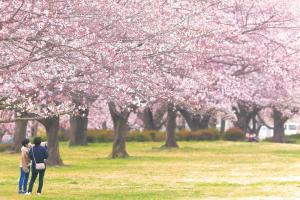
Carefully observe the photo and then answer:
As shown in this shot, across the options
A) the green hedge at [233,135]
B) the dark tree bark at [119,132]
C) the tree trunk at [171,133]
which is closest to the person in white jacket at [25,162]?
the dark tree bark at [119,132]

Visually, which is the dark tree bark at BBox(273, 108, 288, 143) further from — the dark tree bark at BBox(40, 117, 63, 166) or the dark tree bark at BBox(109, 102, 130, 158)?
the dark tree bark at BBox(40, 117, 63, 166)

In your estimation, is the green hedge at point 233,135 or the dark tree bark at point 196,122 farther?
the dark tree bark at point 196,122

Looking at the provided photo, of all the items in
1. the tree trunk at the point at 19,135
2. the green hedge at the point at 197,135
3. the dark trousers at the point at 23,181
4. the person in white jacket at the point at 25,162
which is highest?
the green hedge at the point at 197,135

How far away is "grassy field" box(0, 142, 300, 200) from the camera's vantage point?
23812 mm

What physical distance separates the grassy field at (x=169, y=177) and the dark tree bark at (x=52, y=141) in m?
0.67

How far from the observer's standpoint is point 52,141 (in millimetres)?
38469

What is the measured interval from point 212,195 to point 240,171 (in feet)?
37.3

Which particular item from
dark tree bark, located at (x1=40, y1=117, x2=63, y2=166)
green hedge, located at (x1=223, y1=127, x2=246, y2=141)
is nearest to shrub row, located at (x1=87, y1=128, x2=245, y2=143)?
green hedge, located at (x1=223, y1=127, x2=246, y2=141)

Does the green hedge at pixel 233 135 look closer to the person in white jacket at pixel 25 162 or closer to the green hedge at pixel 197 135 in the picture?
the green hedge at pixel 197 135

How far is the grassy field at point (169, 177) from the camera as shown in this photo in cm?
2381

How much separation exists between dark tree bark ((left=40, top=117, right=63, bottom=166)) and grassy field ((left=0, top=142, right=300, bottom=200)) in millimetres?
669

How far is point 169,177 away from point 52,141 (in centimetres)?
936

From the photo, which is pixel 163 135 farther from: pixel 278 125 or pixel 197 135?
pixel 278 125

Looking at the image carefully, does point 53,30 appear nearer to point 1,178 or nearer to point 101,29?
point 101,29
